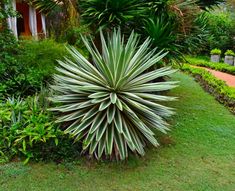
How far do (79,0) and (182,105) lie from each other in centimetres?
332

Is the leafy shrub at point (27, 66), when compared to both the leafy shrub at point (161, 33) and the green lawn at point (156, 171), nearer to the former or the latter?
the green lawn at point (156, 171)

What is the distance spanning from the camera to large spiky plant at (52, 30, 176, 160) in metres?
4.60

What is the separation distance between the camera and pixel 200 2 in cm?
810

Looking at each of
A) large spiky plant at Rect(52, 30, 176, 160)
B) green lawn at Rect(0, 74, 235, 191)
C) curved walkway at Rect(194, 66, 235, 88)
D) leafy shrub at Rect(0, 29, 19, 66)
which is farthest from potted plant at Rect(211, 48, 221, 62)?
large spiky plant at Rect(52, 30, 176, 160)

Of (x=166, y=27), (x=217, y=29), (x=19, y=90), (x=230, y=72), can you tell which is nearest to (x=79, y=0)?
(x=166, y=27)

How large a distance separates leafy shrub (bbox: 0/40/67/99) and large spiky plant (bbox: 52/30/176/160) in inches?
58.4

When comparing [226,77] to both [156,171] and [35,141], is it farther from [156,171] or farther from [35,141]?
[35,141]

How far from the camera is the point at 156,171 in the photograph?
4.69 metres

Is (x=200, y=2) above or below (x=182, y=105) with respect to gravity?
above

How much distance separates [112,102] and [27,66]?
3555 millimetres

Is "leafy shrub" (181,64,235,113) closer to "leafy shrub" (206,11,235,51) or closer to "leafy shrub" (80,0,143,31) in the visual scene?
"leafy shrub" (80,0,143,31)

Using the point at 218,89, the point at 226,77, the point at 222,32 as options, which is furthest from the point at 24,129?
the point at 222,32

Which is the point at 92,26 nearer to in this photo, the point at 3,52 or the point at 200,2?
the point at 3,52

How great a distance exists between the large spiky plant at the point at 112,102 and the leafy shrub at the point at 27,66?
1482 millimetres
